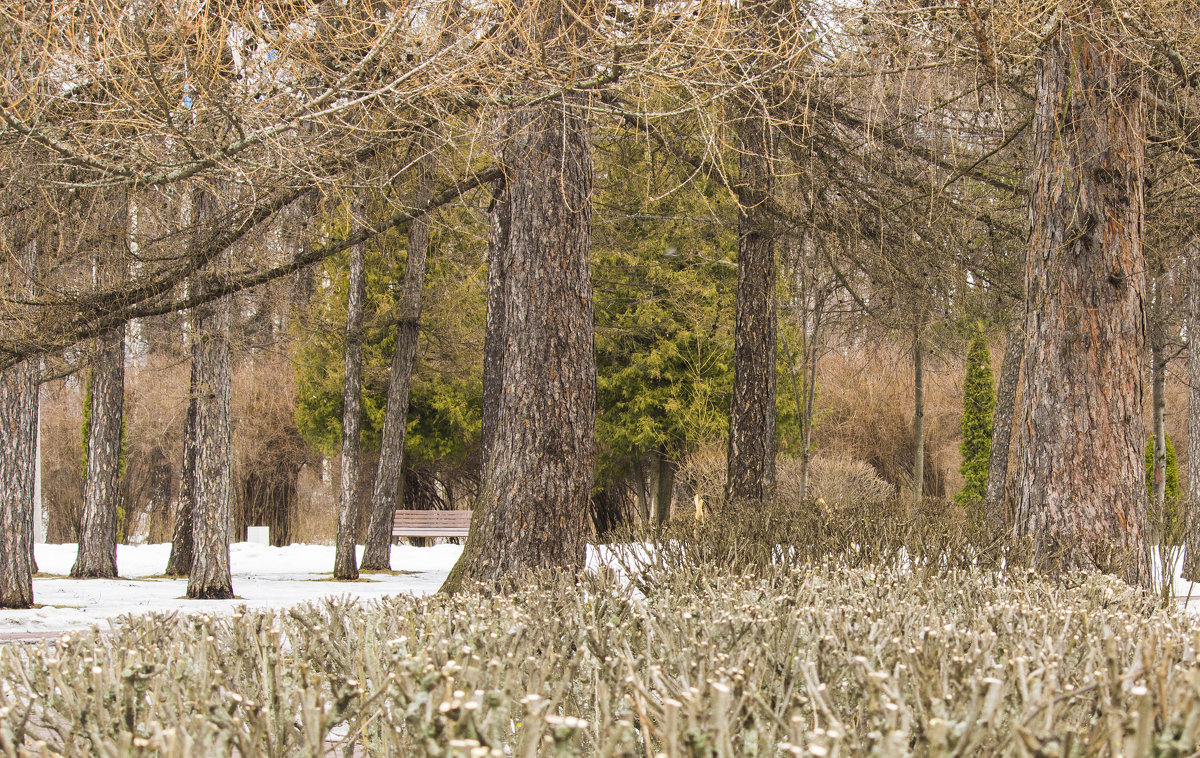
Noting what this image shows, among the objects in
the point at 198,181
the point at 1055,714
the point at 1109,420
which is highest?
the point at 198,181

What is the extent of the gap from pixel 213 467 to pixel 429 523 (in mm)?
8725

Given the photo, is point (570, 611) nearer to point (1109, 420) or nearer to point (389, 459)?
point (1109, 420)

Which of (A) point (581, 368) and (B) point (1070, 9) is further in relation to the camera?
(A) point (581, 368)

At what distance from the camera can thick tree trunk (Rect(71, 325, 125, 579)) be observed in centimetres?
1247

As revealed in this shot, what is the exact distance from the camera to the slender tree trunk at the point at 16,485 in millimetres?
8352

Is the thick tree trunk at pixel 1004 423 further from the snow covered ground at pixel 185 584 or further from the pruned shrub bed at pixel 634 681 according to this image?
the pruned shrub bed at pixel 634 681

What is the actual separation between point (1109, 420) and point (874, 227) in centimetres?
351

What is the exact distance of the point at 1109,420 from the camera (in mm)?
5609

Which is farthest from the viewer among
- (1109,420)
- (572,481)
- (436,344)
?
(436,344)

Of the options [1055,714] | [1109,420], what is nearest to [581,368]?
[1109,420]

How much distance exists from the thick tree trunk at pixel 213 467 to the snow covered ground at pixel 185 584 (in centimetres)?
28

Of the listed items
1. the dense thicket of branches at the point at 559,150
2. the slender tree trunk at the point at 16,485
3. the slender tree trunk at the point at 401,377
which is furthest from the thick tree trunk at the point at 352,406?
the slender tree trunk at the point at 16,485

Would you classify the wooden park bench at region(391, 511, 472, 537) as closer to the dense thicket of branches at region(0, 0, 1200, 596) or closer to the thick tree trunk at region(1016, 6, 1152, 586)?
the dense thicket of branches at region(0, 0, 1200, 596)

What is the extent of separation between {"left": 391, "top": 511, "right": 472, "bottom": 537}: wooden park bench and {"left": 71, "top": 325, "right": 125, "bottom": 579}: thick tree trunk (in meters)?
5.77
